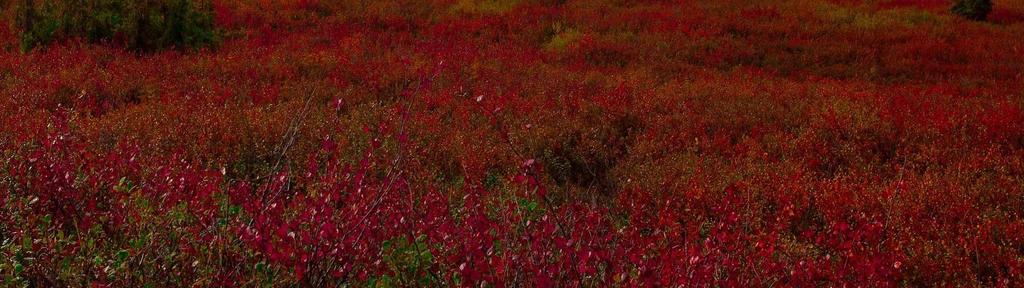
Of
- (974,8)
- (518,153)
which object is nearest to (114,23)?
(518,153)

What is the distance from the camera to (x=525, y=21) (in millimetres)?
15000

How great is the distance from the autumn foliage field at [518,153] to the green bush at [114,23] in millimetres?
135

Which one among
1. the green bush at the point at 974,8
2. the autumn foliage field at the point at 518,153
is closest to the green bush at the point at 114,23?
the autumn foliage field at the point at 518,153

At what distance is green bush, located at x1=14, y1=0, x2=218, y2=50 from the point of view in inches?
434

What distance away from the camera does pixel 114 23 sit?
11.3 m

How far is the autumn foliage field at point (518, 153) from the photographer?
319cm

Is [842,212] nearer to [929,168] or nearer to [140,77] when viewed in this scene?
[929,168]

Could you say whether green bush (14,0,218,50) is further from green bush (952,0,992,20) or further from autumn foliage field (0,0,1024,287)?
green bush (952,0,992,20)

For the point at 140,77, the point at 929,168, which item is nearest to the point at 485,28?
the point at 140,77

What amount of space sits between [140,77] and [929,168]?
794 centimetres

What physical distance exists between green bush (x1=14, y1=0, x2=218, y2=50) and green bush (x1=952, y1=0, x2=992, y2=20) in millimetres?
13966

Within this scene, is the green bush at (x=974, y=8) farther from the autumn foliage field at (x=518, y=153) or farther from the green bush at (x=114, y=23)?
the green bush at (x=114, y=23)

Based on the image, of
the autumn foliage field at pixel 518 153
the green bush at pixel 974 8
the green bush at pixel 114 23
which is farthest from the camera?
the green bush at pixel 974 8

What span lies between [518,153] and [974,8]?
13.9 metres
